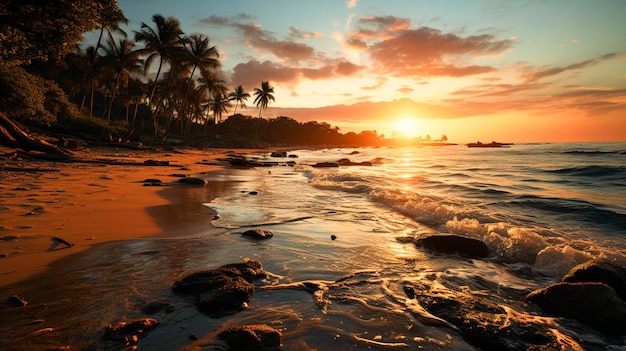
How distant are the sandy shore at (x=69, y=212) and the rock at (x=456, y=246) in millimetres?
5063

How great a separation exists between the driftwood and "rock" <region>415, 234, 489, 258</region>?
53.7 feet

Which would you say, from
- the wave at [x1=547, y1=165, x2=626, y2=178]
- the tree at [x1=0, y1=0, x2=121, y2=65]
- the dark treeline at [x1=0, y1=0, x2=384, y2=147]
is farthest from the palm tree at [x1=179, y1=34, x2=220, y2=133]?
the wave at [x1=547, y1=165, x2=626, y2=178]

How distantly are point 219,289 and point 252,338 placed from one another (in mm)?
969

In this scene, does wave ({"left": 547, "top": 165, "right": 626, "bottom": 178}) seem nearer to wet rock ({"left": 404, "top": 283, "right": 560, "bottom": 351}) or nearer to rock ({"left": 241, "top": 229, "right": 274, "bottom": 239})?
wet rock ({"left": 404, "top": 283, "right": 560, "bottom": 351})

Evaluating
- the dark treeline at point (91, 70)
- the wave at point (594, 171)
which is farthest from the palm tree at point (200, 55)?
the wave at point (594, 171)

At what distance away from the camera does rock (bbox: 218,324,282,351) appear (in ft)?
8.11

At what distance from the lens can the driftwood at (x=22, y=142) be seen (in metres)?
13.1

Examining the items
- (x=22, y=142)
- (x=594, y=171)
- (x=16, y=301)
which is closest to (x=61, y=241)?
(x=16, y=301)

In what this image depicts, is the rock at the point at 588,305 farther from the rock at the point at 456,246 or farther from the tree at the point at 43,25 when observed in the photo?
the tree at the point at 43,25

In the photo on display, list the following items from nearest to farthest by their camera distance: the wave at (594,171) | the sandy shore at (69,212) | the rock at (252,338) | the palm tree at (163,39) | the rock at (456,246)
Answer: the rock at (252,338) < the sandy shore at (69,212) < the rock at (456,246) < the wave at (594,171) < the palm tree at (163,39)

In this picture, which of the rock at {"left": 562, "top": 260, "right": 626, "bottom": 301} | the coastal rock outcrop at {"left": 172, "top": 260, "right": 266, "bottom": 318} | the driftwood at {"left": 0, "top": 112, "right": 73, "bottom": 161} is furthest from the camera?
the driftwood at {"left": 0, "top": 112, "right": 73, "bottom": 161}

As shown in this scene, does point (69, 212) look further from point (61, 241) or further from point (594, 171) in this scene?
point (594, 171)

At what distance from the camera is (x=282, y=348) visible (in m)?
2.56

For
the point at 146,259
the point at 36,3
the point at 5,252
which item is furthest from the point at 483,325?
the point at 36,3
